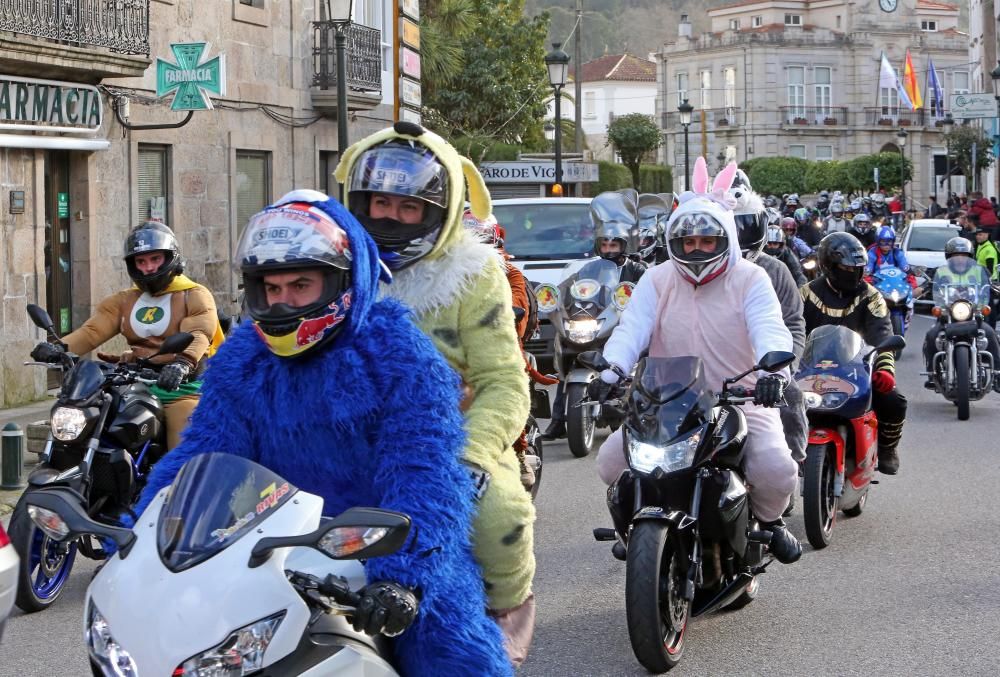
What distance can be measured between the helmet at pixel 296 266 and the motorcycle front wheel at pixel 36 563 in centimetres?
346

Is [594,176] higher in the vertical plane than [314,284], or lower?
higher

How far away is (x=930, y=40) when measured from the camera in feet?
325

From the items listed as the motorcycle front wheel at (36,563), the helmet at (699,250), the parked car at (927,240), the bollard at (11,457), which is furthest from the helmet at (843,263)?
the parked car at (927,240)

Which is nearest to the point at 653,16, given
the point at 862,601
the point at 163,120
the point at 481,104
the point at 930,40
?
the point at 930,40

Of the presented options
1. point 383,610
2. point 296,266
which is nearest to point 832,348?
point 296,266

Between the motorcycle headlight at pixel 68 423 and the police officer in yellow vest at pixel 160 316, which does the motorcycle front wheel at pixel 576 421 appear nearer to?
the police officer in yellow vest at pixel 160 316

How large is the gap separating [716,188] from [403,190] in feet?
8.45

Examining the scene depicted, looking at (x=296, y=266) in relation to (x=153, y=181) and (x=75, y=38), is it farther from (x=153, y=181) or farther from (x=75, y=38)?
(x=153, y=181)

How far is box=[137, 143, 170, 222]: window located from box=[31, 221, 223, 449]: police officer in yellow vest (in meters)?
11.0

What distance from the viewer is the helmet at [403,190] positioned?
455 centimetres

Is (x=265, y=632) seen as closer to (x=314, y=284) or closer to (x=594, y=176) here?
(x=314, y=284)

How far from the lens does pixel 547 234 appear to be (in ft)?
56.1

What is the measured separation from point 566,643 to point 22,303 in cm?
1098

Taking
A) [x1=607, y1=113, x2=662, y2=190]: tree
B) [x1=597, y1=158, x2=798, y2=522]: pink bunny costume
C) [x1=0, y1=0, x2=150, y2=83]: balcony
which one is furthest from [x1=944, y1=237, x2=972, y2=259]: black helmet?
[x1=607, y1=113, x2=662, y2=190]: tree
